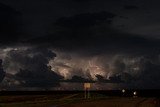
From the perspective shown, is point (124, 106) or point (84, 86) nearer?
point (124, 106)

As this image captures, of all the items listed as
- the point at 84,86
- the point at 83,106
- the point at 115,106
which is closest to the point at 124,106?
the point at 115,106

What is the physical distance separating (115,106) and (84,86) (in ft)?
114

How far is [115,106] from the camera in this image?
239ft

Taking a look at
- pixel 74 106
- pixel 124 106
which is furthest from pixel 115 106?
pixel 74 106

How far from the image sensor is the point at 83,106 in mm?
70250

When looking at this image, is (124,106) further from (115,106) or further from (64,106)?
(64,106)

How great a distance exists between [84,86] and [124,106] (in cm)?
3383

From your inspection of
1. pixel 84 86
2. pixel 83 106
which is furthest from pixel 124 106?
pixel 84 86

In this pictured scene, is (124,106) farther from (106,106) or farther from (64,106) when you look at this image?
(64,106)

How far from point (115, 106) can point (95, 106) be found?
12.0 ft

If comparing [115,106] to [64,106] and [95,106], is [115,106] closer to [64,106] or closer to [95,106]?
[95,106]

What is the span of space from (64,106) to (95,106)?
5.61m

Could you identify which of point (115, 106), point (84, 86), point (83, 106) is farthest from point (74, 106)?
point (84, 86)

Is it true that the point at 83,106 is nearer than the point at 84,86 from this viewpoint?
Yes
